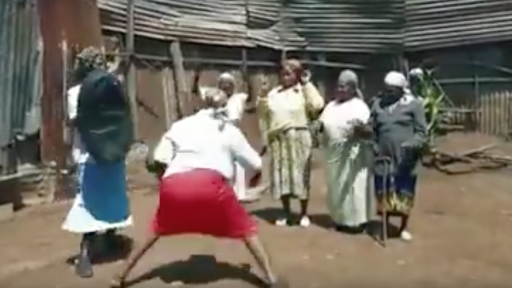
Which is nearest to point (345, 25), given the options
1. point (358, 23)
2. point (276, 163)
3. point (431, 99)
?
point (358, 23)

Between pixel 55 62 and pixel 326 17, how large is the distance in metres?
5.60

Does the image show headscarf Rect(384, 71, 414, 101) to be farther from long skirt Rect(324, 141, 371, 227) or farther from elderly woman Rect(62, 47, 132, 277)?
elderly woman Rect(62, 47, 132, 277)

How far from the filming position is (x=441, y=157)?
13078 millimetres

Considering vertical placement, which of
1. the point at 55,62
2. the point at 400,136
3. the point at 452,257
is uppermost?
the point at 55,62

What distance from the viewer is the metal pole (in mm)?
12219

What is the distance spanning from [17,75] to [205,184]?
4.36m

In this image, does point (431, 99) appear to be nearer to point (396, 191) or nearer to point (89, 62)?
point (396, 191)

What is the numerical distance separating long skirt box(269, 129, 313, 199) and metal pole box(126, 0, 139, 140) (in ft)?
12.4

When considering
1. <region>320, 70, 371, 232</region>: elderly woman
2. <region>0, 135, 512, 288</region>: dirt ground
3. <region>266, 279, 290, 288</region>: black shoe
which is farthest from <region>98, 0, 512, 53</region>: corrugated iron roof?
<region>266, 279, 290, 288</region>: black shoe

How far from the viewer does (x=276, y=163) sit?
8.86 m

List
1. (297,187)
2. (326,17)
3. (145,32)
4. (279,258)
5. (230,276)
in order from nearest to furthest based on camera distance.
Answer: (230,276) → (279,258) → (297,187) → (145,32) → (326,17)

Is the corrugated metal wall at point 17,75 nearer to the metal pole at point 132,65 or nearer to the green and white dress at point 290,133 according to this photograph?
the metal pole at point 132,65

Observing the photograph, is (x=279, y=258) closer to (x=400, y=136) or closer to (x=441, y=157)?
(x=400, y=136)

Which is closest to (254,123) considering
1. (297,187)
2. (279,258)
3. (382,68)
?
(382,68)
